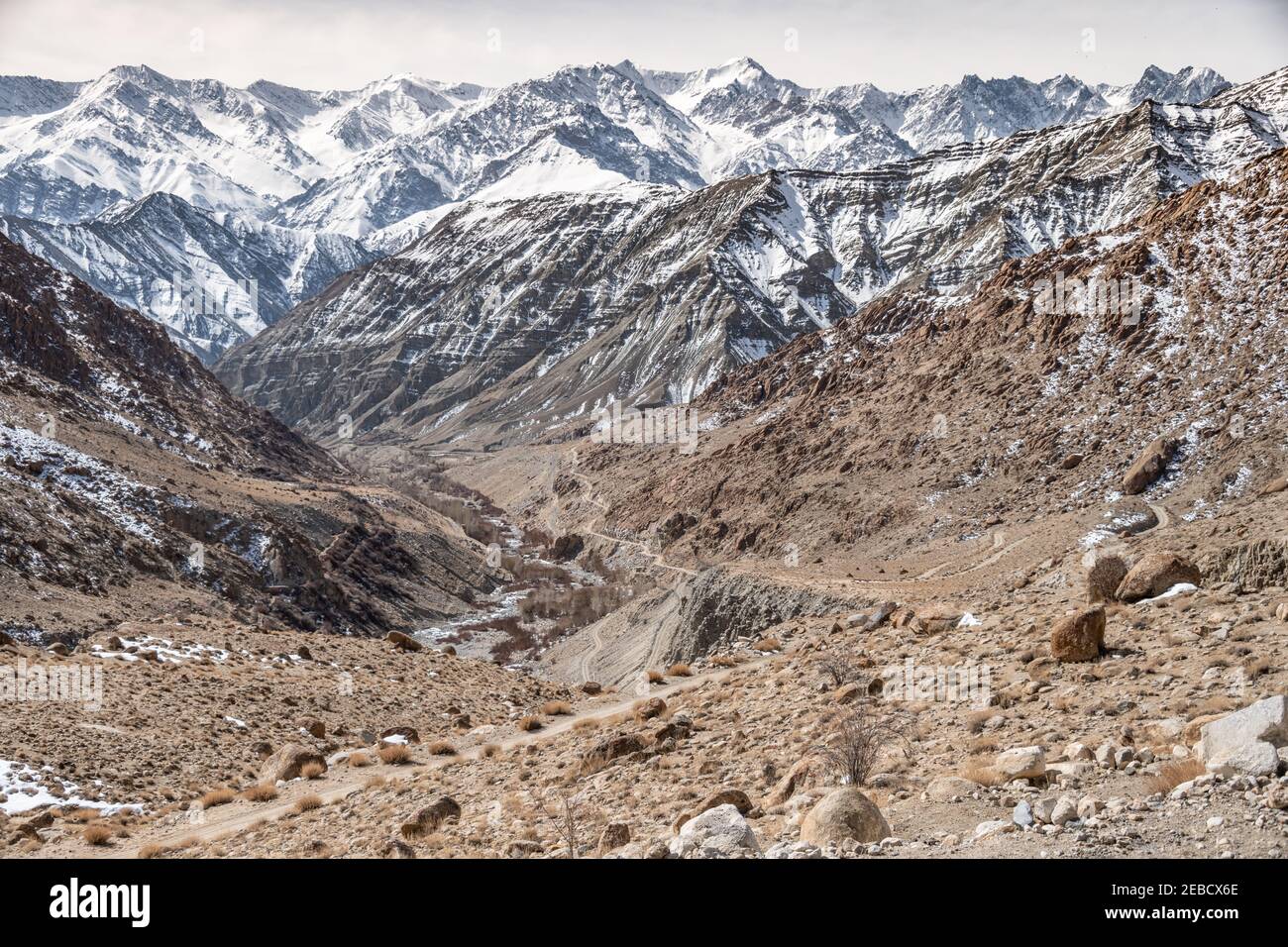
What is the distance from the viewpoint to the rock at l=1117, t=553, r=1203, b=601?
18.9 meters

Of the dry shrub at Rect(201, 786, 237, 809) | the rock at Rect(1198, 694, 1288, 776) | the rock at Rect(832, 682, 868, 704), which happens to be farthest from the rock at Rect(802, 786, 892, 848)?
the dry shrub at Rect(201, 786, 237, 809)

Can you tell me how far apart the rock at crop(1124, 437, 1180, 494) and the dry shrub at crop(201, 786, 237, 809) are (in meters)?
43.3

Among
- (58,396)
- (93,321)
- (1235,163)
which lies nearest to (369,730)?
(58,396)

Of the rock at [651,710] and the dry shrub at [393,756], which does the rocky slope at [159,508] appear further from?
the rock at [651,710]

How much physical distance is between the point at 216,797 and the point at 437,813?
7.08m

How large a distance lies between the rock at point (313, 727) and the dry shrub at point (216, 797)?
17.3 feet

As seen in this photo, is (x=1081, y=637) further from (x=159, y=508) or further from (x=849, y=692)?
(x=159, y=508)

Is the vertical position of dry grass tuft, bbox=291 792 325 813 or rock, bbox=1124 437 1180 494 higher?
rock, bbox=1124 437 1180 494

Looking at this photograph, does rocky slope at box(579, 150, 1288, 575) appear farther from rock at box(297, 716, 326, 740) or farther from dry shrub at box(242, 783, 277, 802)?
dry shrub at box(242, 783, 277, 802)

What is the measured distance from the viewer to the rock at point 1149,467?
4950cm

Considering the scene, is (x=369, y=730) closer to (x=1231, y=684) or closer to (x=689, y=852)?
(x=689, y=852)

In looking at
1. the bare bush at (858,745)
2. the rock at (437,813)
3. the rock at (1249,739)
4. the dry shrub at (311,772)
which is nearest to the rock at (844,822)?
the bare bush at (858,745)
